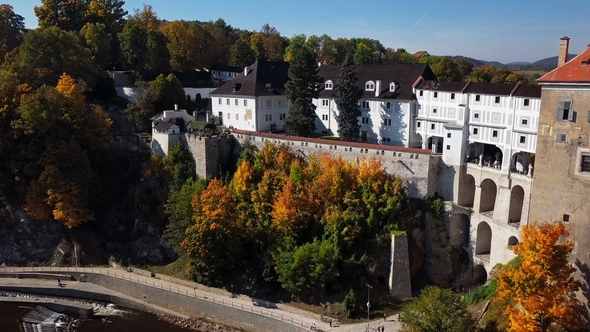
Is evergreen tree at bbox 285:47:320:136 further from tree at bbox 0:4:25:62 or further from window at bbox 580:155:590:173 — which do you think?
tree at bbox 0:4:25:62

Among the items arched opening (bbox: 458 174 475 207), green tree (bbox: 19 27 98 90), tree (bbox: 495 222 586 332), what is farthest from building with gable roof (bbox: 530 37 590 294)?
green tree (bbox: 19 27 98 90)

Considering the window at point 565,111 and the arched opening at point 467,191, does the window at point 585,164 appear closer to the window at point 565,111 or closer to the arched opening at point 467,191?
the window at point 565,111

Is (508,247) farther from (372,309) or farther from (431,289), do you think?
(372,309)

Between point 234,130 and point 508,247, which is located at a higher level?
point 234,130

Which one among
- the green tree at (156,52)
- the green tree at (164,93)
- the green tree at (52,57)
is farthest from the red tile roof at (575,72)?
the green tree at (156,52)

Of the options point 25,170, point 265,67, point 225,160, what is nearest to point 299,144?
point 225,160

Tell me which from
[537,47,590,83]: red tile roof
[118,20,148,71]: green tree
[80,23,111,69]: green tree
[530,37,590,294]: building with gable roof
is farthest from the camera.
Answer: [118,20,148,71]: green tree
